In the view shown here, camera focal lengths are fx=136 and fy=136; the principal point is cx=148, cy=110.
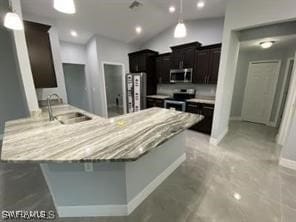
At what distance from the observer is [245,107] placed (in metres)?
4.88

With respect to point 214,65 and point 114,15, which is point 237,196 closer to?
point 214,65

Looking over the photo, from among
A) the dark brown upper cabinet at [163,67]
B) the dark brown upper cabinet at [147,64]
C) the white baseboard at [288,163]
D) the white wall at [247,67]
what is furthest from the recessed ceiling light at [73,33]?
the white baseboard at [288,163]

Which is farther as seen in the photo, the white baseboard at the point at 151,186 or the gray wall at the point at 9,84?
the gray wall at the point at 9,84

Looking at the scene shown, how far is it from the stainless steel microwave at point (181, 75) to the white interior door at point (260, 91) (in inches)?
88.1

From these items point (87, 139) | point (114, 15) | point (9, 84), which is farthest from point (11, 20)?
point (114, 15)

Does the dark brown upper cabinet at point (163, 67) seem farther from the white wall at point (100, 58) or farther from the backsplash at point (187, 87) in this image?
the white wall at point (100, 58)

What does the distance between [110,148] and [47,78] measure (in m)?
2.78

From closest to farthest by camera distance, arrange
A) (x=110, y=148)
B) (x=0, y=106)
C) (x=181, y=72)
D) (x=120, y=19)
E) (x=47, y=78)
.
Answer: (x=110, y=148) < (x=47, y=78) < (x=0, y=106) < (x=120, y=19) < (x=181, y=72)

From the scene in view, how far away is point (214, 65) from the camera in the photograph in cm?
363

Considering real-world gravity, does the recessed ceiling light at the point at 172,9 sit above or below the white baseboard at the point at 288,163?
above

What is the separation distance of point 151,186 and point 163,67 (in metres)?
4.06

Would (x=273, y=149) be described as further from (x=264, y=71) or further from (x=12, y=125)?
(x=12, y=125)

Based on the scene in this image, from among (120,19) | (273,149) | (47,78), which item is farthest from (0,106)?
(273,149)

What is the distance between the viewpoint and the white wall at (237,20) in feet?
6.79
